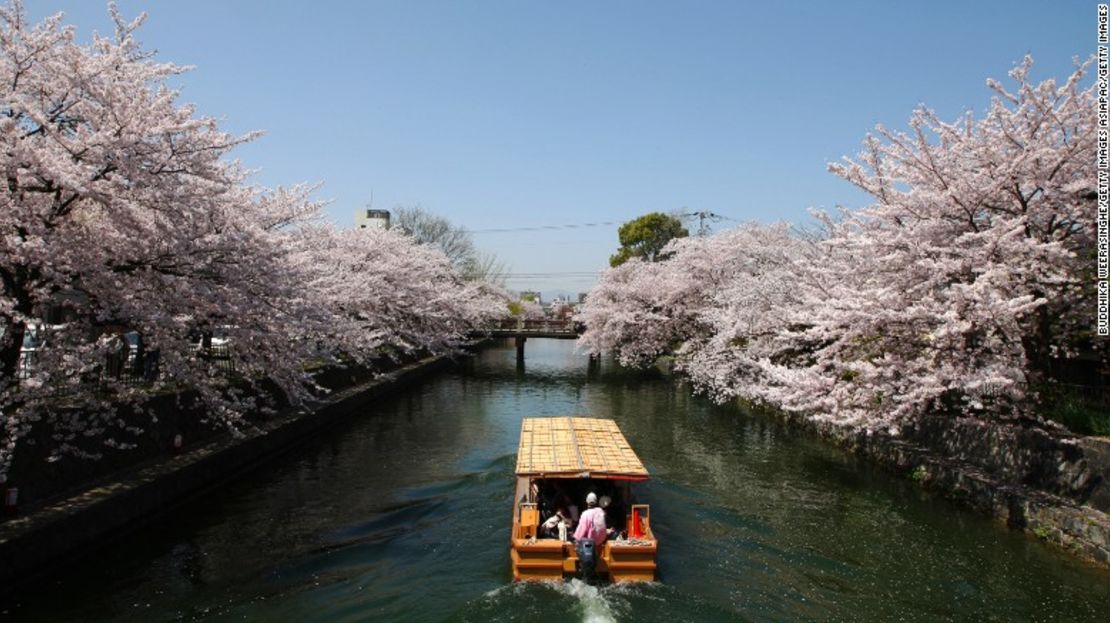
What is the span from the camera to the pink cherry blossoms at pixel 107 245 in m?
10.9

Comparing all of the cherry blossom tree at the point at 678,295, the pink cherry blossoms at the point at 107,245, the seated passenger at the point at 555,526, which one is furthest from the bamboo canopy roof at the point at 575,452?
the cherry blossom tree at the point at 678,295

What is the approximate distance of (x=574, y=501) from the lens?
13828 mm

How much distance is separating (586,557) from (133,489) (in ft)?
31.7

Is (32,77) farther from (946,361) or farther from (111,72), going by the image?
(946,361)

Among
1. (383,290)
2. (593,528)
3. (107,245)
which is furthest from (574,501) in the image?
(383,290)

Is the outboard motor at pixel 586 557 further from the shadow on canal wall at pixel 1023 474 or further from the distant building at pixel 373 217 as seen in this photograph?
the distant building at pixel 373 217

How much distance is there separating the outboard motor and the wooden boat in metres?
0.15

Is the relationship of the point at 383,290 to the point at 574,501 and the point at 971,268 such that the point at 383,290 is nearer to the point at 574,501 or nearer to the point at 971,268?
the point at 574,501

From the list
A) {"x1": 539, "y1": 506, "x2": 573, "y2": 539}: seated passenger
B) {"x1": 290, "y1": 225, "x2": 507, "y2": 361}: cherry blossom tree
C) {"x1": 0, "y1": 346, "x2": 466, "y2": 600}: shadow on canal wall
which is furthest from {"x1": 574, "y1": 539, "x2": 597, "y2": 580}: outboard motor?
{"x1": 290, "y1": 225, "x2": 507, "y2": 361}: cherry blossom tree

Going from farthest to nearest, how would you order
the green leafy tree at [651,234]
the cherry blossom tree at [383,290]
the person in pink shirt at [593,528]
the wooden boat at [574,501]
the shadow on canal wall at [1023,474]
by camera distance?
1. the green leafy tree at [651,234]
2. the cherry blossom tree at [383,290]
3. the shadow on canal wall at [1023,474]
4. the person in pink shirt at [593,528]
5. the wooden boat at [574,501]

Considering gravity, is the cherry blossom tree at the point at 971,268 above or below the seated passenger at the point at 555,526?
above

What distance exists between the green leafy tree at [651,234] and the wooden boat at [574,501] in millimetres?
52916

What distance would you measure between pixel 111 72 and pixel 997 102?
17.3 metres

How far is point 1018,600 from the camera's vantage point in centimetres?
1149
